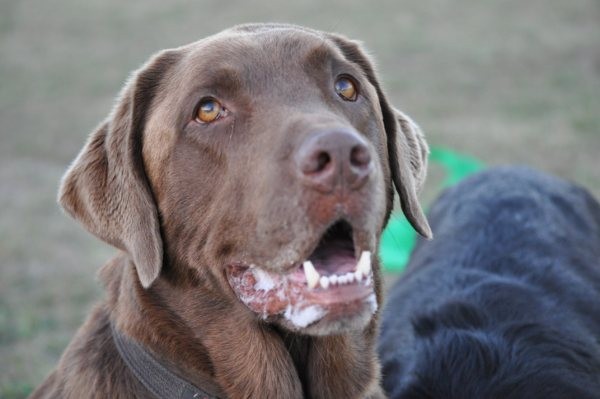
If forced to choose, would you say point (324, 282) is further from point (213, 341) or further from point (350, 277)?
point (213, 341)

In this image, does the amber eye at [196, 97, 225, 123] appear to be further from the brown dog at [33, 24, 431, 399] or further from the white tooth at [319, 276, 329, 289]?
the white tooth at [319, 276, 329, 289]

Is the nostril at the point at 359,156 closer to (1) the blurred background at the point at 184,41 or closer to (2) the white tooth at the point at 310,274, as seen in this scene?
(2) the white tooth at the point at 310,274

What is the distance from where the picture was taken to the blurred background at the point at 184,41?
731 centimetres

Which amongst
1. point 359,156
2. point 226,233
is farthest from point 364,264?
point 226,233

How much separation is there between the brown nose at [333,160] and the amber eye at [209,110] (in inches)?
23.0

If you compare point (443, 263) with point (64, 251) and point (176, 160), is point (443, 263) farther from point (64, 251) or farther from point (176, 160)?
point (64, 251)

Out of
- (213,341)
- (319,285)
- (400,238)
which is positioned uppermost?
(319,285)

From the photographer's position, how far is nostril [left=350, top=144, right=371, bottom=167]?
263cm

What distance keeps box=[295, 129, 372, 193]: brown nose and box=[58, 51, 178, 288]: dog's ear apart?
0.83m

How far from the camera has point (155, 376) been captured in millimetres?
3152

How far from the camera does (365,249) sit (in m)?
2.85

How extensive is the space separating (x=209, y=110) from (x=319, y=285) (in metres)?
0.85

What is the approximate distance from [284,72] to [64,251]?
570 cm

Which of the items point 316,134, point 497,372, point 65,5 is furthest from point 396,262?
point 65,5
